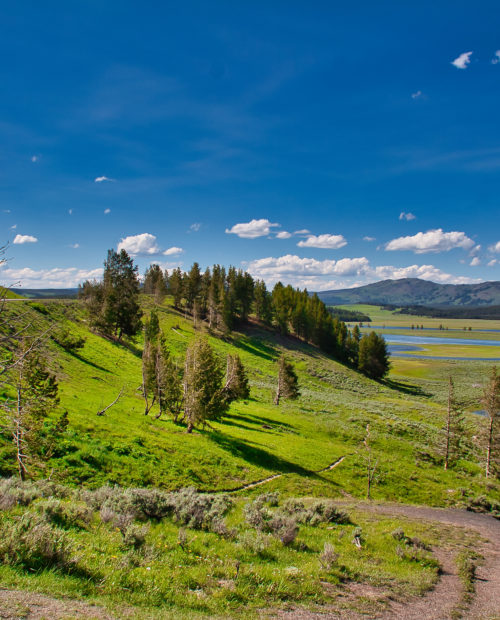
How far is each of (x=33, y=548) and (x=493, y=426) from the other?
135 feet

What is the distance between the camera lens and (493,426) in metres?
33.9

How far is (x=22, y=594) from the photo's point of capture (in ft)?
19.1

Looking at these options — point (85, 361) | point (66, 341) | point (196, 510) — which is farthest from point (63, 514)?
point (66, 341)

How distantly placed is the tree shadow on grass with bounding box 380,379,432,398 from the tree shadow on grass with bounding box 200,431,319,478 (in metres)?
62.0

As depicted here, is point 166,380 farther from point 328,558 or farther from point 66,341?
point 328,558

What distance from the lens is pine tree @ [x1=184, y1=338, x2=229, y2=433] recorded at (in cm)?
2639

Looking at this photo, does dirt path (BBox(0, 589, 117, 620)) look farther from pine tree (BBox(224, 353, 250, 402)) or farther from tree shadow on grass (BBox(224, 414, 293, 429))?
tree shadow on grass (BBox(224, 414, 293, 429))

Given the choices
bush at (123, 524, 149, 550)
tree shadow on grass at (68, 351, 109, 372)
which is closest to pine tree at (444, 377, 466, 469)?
bush at (123, 524, 149, 550)

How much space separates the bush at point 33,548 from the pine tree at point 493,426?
129 feet

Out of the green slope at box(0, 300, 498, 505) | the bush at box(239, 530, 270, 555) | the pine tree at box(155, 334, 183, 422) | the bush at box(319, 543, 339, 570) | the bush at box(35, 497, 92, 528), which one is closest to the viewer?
the bush at box(35, 497, 92, 528)

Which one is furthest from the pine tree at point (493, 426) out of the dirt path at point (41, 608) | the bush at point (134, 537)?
the dirt path at point (41, 608)

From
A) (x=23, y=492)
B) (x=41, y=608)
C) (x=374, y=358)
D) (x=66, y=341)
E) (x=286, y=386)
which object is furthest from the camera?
(x=374, y=358)

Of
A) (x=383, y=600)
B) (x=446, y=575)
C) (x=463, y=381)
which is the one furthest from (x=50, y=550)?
(x=463, y=381)

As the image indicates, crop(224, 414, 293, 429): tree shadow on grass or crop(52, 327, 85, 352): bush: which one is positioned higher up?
crop(52, 327, 85, 352): bush
